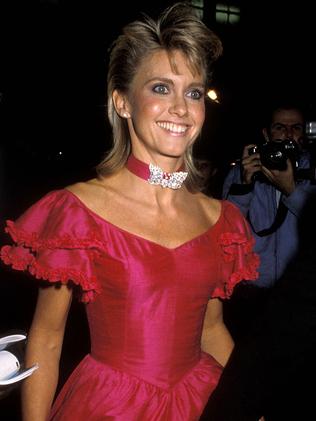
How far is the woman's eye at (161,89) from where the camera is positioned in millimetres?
1627

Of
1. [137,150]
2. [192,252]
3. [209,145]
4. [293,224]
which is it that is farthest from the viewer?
[209,145]

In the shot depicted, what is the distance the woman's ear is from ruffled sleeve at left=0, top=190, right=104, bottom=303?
382 millimetres

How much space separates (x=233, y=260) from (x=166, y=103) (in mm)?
617

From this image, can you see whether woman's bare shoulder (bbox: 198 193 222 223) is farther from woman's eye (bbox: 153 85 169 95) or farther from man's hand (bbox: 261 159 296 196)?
man's hand (bbox: 261 159 296 196)

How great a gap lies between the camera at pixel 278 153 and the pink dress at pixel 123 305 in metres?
1.42

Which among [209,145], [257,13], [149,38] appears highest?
[257,13]

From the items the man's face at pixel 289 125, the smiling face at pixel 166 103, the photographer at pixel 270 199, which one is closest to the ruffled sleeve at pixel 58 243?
the smiling face at pixel 166 103

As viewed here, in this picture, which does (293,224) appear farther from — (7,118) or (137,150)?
(7,118)

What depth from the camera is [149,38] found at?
1.66m

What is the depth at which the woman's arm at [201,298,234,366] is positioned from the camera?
1.79 meters

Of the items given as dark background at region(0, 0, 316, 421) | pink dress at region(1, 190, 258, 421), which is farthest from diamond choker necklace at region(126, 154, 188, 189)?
dark background at region(0, 0, 316, 421)

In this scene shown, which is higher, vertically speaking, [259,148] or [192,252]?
[259,148]

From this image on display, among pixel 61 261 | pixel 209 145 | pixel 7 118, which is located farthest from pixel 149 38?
pixel 7 118

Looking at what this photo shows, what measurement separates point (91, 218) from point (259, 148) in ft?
5.83
